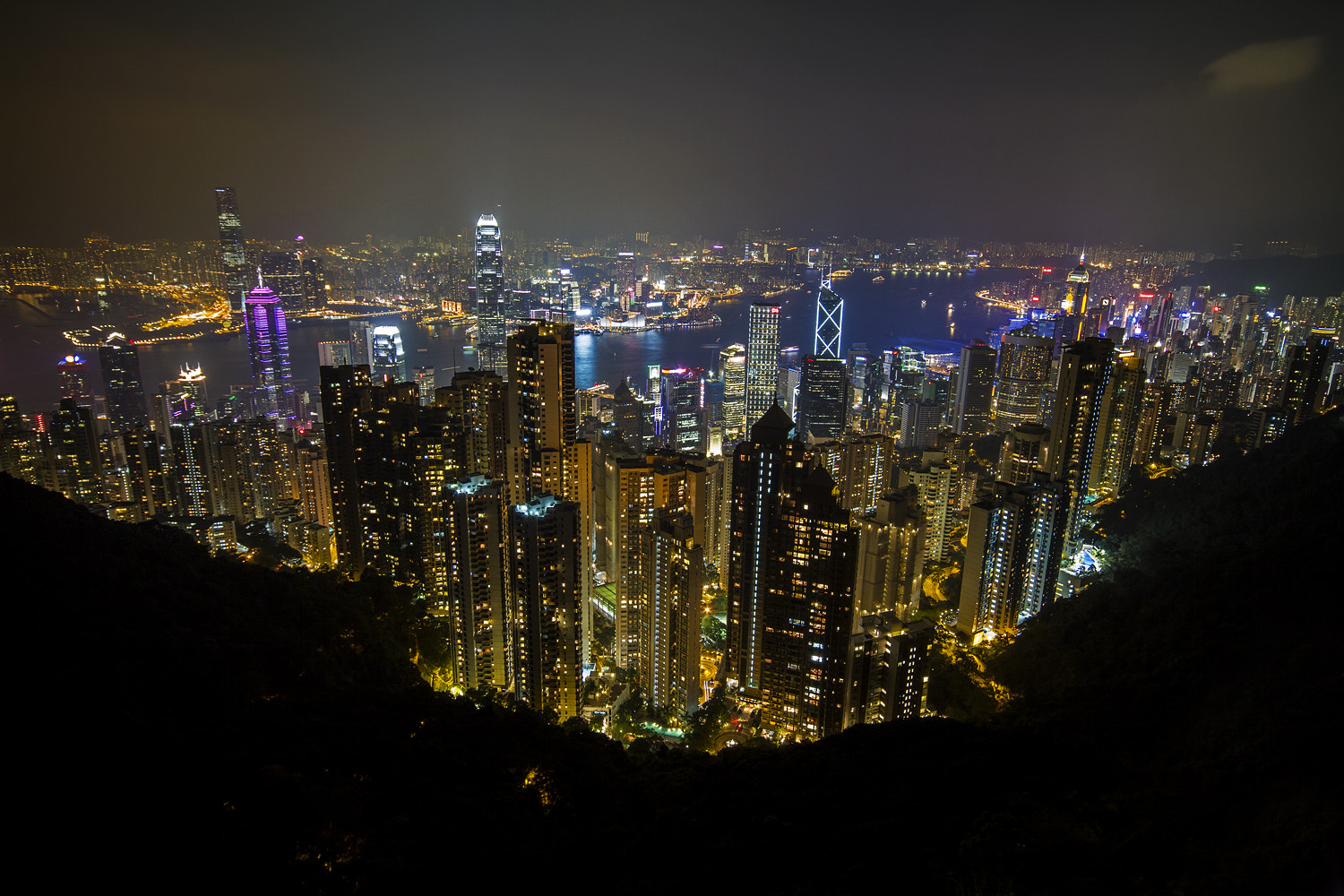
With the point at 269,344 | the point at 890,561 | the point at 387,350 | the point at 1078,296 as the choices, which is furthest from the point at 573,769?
the point at 1078,296

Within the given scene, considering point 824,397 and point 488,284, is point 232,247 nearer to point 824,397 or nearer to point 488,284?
point 488,284

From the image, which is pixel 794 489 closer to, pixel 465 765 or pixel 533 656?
pixel 533 656

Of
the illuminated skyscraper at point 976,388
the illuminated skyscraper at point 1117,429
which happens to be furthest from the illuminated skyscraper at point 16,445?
the illuminated skyscraper at point 976,388

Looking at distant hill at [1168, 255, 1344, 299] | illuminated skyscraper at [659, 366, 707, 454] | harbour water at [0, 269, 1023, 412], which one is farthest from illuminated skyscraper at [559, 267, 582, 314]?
distant hill at [1168, 255, 1344, 299]

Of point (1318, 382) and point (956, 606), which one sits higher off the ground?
point (1318, 382)

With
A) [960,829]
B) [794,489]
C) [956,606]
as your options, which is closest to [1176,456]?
[956,606]

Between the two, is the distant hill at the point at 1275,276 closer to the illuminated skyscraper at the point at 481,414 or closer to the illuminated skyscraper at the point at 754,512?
the illuminated skyscraper at the point at 754,512
